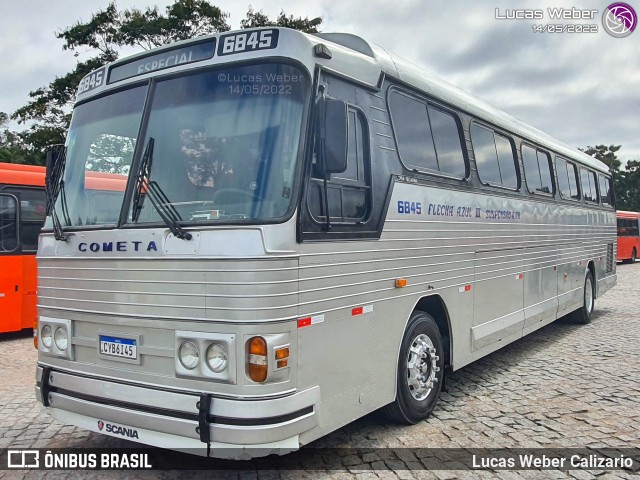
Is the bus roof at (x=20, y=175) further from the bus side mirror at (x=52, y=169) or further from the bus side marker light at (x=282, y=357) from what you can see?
the bus side marker light at (x=282, y=357)

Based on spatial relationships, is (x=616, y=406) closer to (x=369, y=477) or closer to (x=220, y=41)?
(x=369, y=477)

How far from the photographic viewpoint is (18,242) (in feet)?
33.1

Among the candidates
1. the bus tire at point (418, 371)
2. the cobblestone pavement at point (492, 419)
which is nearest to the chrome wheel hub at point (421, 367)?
the bus tire at point (418, 371)

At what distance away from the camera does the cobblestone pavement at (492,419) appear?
4.29 metres

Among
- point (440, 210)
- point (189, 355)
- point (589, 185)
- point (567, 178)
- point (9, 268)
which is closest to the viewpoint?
point (189, 355)

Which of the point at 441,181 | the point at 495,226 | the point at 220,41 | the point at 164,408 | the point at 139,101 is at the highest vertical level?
the point at 220,41

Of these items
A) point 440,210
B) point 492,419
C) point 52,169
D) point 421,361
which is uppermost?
point 52,169

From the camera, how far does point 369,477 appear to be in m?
4.14

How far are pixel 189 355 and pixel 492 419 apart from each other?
3286 millimetres

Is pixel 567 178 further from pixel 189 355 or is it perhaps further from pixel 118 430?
pixel 118 430

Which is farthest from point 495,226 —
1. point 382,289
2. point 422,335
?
point 382,289

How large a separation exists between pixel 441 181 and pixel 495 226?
1.65 meters

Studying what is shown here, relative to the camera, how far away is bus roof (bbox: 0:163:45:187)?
33.3 ft

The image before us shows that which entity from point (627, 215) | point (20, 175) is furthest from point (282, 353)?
point (627, 215)
